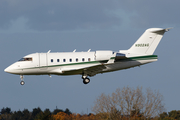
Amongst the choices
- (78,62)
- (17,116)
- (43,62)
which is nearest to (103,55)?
(78,62)

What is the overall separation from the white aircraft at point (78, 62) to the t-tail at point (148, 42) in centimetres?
56

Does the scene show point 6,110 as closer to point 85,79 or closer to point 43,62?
point 43,62

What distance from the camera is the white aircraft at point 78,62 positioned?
4144 centimetres

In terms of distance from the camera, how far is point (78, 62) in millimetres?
41781

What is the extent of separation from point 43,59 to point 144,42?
12.2 meters

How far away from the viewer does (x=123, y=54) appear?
4203 centimetres

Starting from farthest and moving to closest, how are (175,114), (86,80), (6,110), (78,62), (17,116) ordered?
(6,110)
(17,116)
(175,114)
(86,80)
(78,62)

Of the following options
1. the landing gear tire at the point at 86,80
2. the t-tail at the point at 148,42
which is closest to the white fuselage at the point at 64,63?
the landing gear tire at the point at 86,80

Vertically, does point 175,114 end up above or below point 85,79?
below

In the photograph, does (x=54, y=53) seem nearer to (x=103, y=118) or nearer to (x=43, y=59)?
(x=43, y=59)

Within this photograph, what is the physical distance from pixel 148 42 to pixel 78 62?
8.91 m

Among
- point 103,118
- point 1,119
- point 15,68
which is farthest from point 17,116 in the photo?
point 15,68

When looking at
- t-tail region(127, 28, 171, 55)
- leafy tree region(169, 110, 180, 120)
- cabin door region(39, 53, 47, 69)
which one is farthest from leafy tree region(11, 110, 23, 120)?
t-tail region(127, 28, 171, 55)

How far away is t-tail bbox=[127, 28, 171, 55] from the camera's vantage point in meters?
43.5
